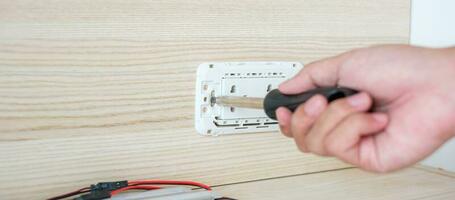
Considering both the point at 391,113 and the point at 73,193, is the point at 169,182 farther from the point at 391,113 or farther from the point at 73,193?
the point at 391,113

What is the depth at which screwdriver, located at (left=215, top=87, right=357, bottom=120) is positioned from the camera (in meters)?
0.47

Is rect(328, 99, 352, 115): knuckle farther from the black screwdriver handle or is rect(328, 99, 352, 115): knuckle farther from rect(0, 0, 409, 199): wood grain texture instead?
rect(0, 0, 409, 199): wood grain texture

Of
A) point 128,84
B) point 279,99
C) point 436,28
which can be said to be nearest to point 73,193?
point 128,84

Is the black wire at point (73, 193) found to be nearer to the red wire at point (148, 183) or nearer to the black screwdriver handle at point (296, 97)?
the red wire at point (148, 183)

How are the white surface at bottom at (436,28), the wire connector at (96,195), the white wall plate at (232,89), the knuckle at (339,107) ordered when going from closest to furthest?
the knuckle at (339,107)
the wire connector at (96,195)
the white wall plate at (232,89)
the white surface at bottom at (436,28)

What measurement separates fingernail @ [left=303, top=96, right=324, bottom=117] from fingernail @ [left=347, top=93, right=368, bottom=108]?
24mm

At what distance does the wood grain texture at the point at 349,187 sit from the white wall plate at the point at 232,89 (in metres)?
0.08

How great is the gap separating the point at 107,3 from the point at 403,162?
384 mm

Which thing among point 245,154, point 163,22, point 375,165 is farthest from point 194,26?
point 375,165

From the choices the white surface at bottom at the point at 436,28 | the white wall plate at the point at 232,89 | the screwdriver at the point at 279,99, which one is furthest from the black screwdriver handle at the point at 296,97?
the white surface at bottom at the point at 436,28

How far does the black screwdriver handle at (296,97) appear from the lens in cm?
46

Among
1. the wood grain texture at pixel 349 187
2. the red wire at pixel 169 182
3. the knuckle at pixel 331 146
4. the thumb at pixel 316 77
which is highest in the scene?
the thumb at pixel 316 77

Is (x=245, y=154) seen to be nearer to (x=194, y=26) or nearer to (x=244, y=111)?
(x=244, y=111)

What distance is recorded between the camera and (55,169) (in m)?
0.64
